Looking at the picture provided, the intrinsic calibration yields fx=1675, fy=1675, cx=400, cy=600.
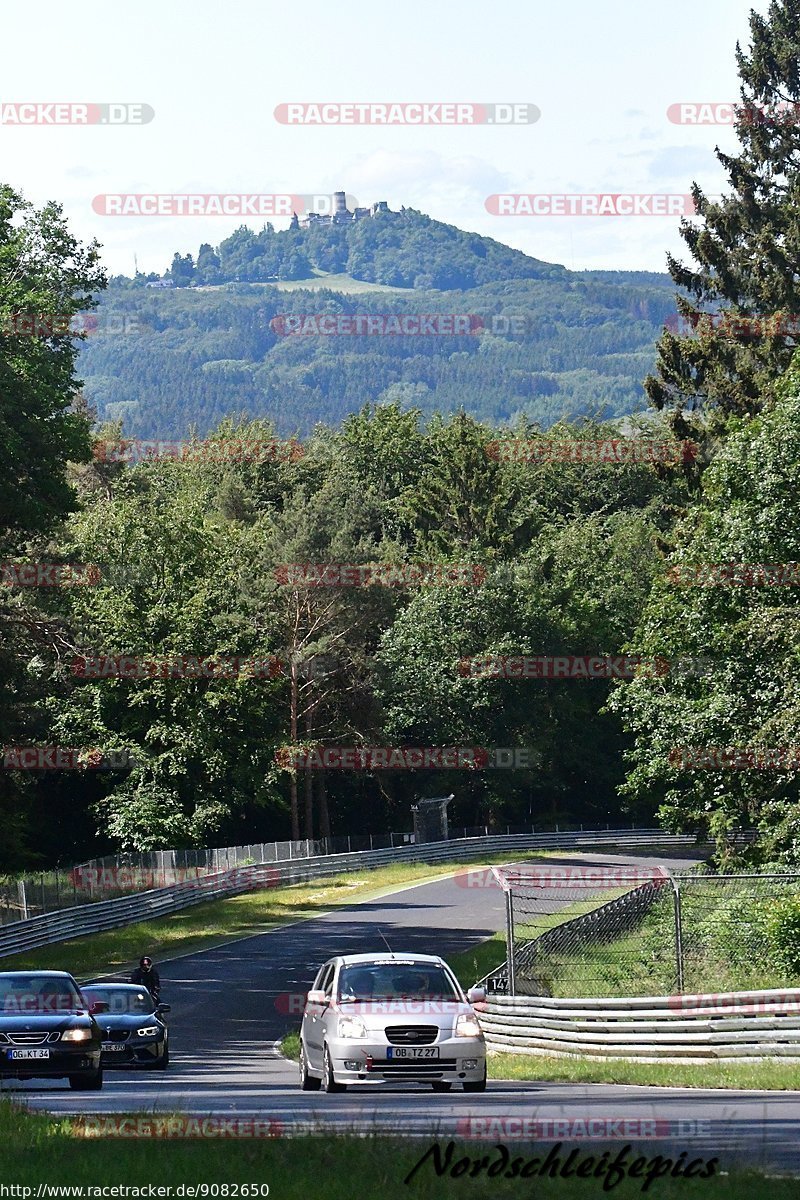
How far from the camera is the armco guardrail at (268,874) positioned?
151 ft

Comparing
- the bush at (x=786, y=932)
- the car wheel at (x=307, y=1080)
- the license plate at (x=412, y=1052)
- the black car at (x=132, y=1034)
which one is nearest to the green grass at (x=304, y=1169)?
the license plate at (x=412, y=1052)

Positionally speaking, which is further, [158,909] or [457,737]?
[457,737]

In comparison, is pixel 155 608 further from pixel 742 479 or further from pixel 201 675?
pixel 742 479

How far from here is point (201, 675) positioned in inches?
2773

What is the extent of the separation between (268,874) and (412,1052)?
1897 inches

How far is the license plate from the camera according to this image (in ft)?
54.8

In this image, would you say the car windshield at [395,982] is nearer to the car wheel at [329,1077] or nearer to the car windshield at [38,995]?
the car wheel at [329,1077]

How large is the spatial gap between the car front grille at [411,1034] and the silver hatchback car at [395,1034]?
10mm

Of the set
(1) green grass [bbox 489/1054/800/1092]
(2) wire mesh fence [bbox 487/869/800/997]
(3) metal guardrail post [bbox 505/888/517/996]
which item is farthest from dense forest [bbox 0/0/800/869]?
(1) green grass [bbox 489/1054/800/1092]

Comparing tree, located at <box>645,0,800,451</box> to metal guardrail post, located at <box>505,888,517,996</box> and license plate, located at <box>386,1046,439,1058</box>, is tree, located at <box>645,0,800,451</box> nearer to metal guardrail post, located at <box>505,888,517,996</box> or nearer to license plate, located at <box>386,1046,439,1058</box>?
metal guardrail post, located at <box>505,888,517,996</box>

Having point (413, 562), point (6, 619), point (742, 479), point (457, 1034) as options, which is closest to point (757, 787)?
point (742, 479)

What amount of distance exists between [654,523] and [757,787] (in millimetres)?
61157

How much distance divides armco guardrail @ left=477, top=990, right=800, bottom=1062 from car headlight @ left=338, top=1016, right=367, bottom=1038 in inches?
162

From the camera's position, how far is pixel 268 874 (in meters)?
64.2
